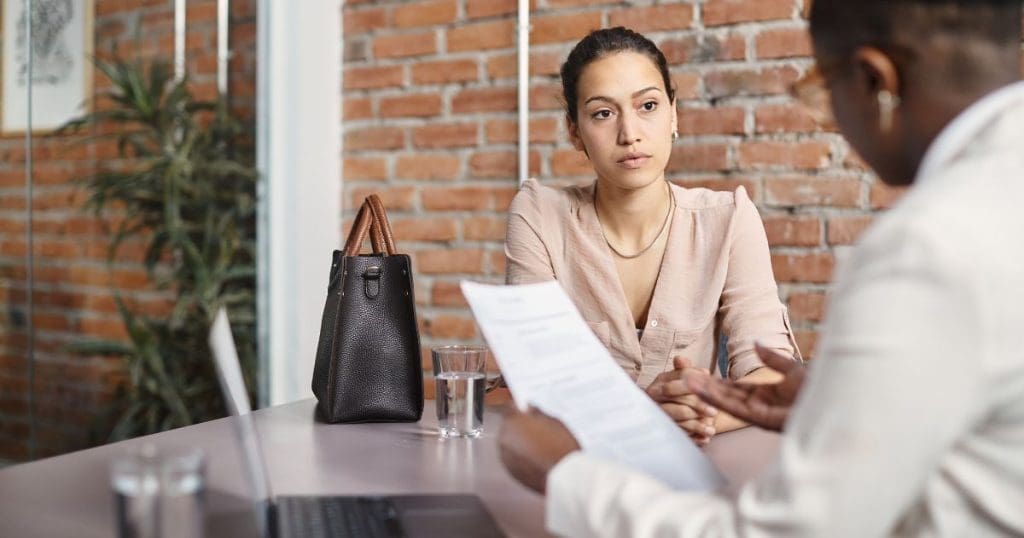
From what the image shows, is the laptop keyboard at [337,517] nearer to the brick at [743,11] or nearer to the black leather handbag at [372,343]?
the black leather handbag at [372,343]

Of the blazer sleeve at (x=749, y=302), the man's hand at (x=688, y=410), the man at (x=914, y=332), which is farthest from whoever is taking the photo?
the blazer sleeve at (x=749, y=302)

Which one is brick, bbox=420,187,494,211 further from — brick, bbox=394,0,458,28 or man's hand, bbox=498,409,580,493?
man's hand, bbox=498,409,580,493

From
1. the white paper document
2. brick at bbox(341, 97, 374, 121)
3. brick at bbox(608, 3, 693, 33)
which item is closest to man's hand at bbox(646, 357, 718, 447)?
the white paper document

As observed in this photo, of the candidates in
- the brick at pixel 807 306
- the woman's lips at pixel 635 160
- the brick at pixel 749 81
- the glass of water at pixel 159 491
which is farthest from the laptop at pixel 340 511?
the brick at pixel 749 81

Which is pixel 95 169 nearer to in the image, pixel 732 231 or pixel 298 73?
pixel 298 73

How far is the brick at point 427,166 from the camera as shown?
272cm

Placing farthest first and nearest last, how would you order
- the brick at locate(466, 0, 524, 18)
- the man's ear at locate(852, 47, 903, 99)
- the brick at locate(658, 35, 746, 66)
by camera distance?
1. the brick at locate(466, 0, 524, 18)
2. the brick at locate(658, 35, 746, 66)
3. the man's ear at locate(852, 47, 903, 99)

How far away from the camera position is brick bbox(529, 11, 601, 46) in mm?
2486

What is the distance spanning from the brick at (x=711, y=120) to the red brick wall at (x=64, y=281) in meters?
1.47

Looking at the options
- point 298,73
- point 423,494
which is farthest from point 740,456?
point 298,73

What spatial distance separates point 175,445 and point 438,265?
5.22 ft

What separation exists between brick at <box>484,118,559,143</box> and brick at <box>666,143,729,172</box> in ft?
1.13

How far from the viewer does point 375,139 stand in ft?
9.46

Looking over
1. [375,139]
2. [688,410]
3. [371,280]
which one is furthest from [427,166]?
[688,410]
